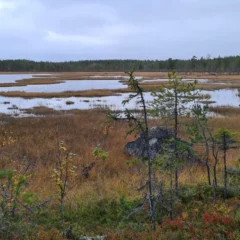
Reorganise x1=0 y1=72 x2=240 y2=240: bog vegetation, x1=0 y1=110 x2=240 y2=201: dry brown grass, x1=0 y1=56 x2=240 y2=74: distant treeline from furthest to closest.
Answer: x1=0 y1=56 x2=240 y2=74: distant treeline → x1=0 y1=110 x2=240 y2=201: dry brown grass → x1=0 y1=72 x2=240 y2=240: bog vegetation

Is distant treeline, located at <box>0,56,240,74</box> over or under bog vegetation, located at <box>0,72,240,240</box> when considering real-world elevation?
over

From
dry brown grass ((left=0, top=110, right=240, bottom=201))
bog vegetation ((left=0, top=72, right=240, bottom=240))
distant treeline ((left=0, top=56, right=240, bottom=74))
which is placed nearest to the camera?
bog vegetation ((left=0, top=72, right=240, bottom=240))

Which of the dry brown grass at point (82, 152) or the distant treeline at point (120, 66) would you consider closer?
the dry brown grass at point (82, 152)

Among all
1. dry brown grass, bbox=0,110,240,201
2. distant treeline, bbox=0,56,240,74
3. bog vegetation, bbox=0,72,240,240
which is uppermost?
distant treeline, bbox=0,56,240,74

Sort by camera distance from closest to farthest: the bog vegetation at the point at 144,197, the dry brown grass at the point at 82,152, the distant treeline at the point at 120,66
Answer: the bog vegetation at the point at 144,197 < the dry brown grass at the point at 82,152 < the distant treeline at the point at 120,66

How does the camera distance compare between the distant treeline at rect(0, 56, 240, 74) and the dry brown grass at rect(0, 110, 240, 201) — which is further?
the distant treeline at rect(0, 56, 240, 74)

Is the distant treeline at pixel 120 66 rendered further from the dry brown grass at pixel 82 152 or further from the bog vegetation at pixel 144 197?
the bog vegetation at pixel 144 197

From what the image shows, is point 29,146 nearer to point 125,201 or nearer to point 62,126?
point 62,126

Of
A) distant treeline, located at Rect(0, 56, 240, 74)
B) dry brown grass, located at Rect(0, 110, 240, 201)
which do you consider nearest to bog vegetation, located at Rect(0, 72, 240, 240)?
dry brown grass, located at Rect(0, 110, 240, 201)

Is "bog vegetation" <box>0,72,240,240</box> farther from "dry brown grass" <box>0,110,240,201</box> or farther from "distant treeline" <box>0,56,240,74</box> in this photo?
"distant treeline" <box>0,56,240,74</box>

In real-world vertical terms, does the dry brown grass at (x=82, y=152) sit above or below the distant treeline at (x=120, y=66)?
below

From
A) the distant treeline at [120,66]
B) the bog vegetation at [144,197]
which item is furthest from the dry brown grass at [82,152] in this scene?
the distant treeline at [120,66]

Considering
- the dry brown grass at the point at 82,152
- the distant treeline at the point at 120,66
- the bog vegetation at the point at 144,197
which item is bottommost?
the dry brown grass at the point at 82,152

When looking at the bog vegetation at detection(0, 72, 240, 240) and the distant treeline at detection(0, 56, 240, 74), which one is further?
the distant treeline at detection(0, 56, 240, 74)
